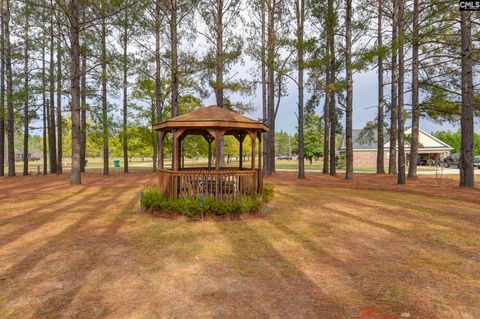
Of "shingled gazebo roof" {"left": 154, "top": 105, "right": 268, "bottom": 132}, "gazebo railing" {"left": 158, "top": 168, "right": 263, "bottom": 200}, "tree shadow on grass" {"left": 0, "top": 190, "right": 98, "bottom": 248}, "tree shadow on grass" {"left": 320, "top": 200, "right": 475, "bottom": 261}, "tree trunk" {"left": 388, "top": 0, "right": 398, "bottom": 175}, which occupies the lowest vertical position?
"tree shadow on grass" {"left": 320, "top": 200, "right": 475, "bottom": 261}

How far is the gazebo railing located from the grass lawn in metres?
1.09

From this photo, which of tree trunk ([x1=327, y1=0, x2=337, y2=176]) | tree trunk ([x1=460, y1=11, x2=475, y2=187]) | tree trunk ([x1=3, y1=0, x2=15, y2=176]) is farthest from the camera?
tree trunk ([x1=3, y1=0, x2=15, y2=176])

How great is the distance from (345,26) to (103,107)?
762 inches

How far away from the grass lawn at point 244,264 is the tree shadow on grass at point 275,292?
22 millimetres

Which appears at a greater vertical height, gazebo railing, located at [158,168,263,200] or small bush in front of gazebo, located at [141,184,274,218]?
gazebo railing, located at [158,168,263,200]

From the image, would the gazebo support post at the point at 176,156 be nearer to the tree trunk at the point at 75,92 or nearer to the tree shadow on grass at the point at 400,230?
the tree shadow on grass at the point at 400,230

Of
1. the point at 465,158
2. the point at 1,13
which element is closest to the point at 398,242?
the point at 465,158

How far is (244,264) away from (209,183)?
197 inches

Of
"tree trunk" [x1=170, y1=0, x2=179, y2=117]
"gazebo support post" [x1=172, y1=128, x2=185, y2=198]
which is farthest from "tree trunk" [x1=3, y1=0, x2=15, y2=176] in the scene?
"gazebo support post" [x1=172, y1=128, x2=185, y2=198]

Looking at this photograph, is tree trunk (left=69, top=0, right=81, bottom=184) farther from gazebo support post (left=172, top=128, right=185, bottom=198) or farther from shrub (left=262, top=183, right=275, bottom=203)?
shrub (left=262, top=183, right=275, bottom=203)

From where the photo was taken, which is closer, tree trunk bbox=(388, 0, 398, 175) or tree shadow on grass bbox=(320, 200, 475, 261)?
tree shadow on grass bbox=(320, 200, 475, 261)

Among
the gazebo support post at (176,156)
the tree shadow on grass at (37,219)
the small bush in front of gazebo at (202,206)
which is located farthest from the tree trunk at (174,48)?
the small bush in front of gazebo at (202,206)

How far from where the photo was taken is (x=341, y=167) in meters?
39.3

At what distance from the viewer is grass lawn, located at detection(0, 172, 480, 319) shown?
383 cm
